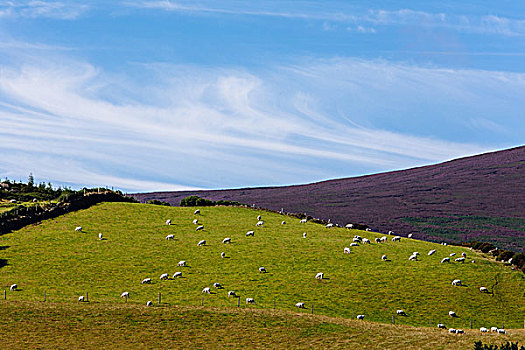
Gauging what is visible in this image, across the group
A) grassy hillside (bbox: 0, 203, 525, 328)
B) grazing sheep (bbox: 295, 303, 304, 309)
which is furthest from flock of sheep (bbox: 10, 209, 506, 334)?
grassy hillside (bbox: 0, 203, 525, 328)

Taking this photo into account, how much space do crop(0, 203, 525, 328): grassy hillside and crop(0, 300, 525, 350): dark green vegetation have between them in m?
2.88

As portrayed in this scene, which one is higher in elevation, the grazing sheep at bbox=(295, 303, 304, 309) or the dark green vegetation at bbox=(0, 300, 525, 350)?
the grazing sheep at bbox=(295, 303, 304, 309)

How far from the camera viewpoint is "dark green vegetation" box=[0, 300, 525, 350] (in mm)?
45312

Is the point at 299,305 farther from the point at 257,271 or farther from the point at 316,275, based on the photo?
the point at 257,271

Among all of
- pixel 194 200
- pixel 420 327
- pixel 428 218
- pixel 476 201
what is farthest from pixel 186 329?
pixel 476 201

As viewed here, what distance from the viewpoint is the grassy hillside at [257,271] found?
187 feet

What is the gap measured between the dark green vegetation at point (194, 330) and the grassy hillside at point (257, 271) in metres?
2.88

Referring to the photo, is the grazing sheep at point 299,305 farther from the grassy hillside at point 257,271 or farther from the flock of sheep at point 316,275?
the grassy hillside at point 257,271

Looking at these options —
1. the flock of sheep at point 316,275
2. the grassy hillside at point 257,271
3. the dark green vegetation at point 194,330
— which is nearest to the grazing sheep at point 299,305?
the flock of sheep at point 316,275

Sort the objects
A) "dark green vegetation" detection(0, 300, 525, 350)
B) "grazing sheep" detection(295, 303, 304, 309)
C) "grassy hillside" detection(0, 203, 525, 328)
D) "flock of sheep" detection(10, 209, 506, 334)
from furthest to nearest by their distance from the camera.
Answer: "grassy hillside" detection(0, 203, 525, 328) < "grazing sheep" detection(295, 303, 304, 309) < "flock of sheep" detection(10, 209, 506, 334) < "dark green vegetation" detection(0, 300, 525, 350)

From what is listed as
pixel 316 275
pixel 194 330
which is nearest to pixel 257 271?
pixel 316 275

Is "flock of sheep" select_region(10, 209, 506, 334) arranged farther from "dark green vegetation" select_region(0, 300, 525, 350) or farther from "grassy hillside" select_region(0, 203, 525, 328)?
"dark green vegetation" select_region(0, 300, 525, 350)

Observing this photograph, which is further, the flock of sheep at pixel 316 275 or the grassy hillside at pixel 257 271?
the grassy hillside at pixel 257 271

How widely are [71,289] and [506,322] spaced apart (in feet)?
134
